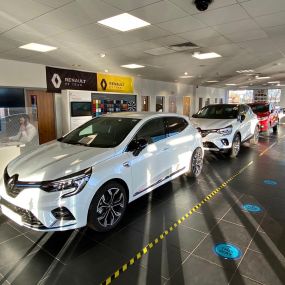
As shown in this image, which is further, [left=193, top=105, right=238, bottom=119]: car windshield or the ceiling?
[left=193, top=105, right=238, bottom=119]: car windshield

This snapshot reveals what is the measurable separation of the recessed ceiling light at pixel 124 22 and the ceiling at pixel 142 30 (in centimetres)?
14

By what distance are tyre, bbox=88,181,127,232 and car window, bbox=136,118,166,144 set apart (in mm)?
837

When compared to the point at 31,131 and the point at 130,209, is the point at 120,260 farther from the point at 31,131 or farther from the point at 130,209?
the point at 31,131

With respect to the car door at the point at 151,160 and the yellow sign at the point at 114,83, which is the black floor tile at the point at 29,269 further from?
the yellow sign at the point at 114,83

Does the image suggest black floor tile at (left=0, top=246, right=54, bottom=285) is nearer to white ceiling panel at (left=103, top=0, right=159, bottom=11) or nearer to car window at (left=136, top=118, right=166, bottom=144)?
car window at (left=136, top=118, right=166, bottom=144)

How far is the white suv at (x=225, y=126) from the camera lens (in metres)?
6.11

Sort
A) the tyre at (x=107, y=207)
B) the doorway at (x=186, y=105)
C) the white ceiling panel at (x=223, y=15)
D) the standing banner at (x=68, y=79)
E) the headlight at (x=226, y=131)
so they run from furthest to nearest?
the doorway at (x=186, y=105), the standing banner at (x=68, y=79), the headlight at (x=226, y=131), the white ceiling panel at (x=223, y=15), the tyre at (x=107, y=207)

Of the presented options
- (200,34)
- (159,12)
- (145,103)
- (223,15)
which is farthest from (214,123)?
(145,103)

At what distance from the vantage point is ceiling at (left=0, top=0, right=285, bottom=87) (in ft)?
11.4

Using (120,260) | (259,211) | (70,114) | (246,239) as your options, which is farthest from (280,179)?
(70,114)

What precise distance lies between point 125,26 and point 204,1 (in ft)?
5.33

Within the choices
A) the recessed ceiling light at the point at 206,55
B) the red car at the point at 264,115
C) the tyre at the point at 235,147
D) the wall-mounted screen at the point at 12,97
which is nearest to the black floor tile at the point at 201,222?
the tyre at the point at 235,147

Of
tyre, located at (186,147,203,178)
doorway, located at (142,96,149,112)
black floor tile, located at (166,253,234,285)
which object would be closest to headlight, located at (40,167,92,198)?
black floor tile, located at (166,253,234,285)

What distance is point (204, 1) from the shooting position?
3215 millimetres
